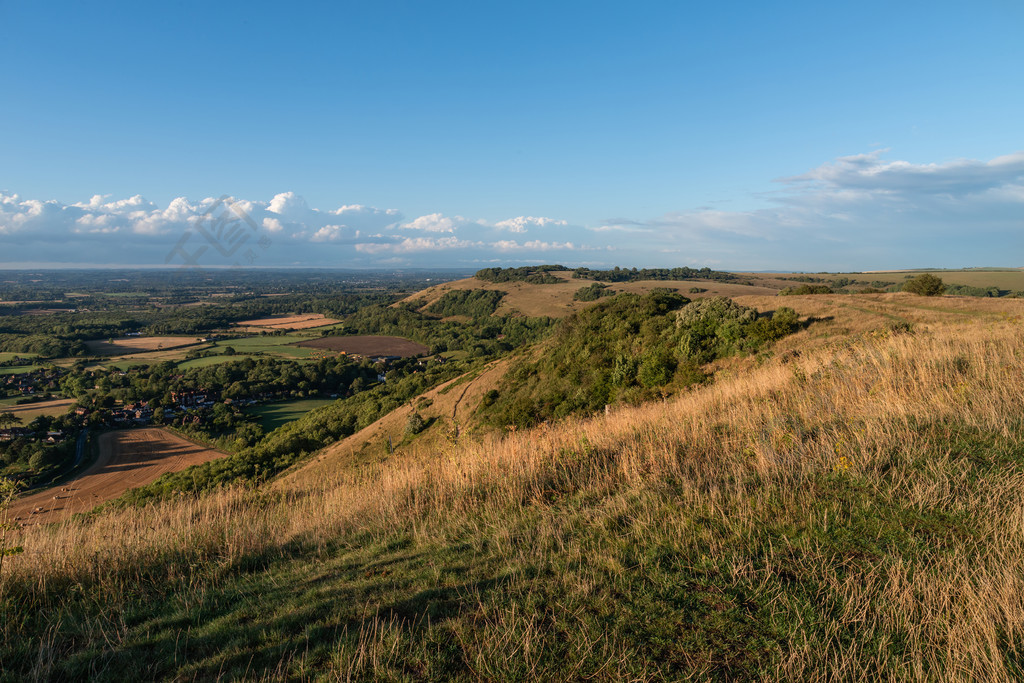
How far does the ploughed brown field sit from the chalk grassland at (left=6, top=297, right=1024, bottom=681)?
8088 centimetres

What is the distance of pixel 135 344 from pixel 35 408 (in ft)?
172

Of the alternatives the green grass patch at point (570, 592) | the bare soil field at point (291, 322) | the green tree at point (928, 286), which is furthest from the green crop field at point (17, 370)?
the green tree at point (928, 286)

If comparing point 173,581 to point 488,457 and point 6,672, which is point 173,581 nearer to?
point 6,672

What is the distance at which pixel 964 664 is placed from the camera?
94.8 inches

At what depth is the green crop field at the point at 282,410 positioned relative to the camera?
51.2 m

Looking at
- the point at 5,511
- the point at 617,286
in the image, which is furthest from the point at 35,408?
the point at 617,286

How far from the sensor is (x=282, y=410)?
188 ft

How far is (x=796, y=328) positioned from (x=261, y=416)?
56.4 meters

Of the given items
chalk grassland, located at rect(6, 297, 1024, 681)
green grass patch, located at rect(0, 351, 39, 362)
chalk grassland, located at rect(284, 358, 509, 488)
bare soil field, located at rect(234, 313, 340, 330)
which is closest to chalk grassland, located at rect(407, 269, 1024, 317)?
bare soil field, located at rect(234, 313, 340, 330)

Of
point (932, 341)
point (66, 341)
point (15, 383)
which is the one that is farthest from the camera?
point (66, 341)

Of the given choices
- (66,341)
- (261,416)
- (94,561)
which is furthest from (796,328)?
(66,341)

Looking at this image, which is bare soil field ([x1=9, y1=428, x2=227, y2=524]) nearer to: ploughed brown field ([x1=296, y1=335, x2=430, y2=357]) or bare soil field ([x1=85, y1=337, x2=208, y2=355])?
ploughed brown field ([x1=296, y1=335, x2=430, y2=357])

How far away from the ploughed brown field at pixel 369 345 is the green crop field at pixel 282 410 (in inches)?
867

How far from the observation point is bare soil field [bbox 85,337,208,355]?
3457 inches
